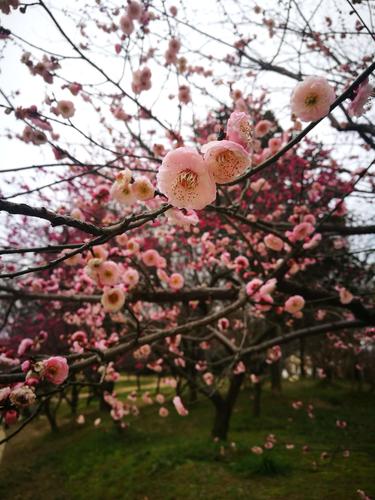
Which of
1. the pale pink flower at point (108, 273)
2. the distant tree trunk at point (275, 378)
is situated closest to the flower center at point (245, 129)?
the pale pink flower at point (108, 273)

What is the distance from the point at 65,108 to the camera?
287 centimetres

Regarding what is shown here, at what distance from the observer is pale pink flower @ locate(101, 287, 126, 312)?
3.10 meters

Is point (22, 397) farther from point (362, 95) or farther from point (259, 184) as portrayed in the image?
point (259, 184)

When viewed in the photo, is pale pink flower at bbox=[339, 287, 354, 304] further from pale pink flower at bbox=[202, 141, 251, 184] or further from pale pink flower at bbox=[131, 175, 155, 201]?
pale pink flower at bbox=[202, 141, 251, 184]

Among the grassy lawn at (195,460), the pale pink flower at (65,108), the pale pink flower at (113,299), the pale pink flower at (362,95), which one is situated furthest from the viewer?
the grassy lawn at (195,460)

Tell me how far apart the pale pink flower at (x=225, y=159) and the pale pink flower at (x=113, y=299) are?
2.24 meters

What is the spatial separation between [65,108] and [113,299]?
1.87 metres

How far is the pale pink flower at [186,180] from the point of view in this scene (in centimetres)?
109

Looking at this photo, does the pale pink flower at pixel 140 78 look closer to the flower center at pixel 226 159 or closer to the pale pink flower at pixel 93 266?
the pale pink flower at pixel 93 266

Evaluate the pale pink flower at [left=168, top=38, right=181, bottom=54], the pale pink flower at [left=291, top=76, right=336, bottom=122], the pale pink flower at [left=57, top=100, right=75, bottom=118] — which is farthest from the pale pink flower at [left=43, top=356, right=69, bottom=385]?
the pale pink flower at [left=168, top=38, right=181, bottom=54]

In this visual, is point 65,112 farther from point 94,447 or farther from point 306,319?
point 306,319

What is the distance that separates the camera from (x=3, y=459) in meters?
9.33

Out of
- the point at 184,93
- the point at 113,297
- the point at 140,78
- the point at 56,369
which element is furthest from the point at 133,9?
the point at 56,369

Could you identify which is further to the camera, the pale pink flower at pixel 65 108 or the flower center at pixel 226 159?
the pale pink flower at pixel 65 108
